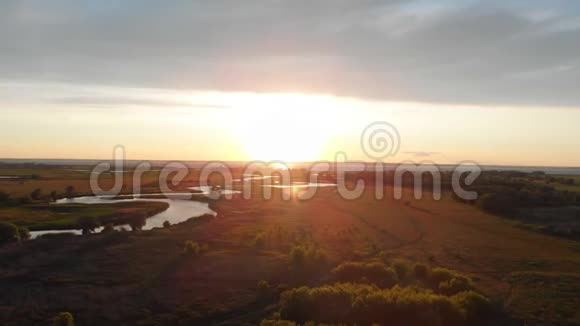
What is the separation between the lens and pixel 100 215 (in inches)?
2131

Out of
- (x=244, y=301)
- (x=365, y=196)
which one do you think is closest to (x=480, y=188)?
(x=365, y=196)

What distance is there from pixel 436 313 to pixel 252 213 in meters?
40.2

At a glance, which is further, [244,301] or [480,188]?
[480,188]

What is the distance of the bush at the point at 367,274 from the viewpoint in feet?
84.1

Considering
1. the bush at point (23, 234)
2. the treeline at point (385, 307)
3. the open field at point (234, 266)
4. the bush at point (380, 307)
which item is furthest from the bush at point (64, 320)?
the bush at point (23, 234)

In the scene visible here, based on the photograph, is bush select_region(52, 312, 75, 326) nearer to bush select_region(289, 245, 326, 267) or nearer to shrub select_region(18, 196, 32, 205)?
bush select_region(289, 245, 326, 267)

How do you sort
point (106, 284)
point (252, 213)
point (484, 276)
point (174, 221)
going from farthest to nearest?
point (252, 213)
point (174, 221)
point (484, 276)
point (106, 284)

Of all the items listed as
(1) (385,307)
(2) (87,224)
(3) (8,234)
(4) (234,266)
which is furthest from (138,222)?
(1) (385,307)

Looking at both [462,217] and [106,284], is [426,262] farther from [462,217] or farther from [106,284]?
[462,217]

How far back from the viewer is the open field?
22594 millimetres

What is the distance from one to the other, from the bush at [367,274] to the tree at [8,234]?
2623 cm

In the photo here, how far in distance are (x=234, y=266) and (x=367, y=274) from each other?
8.65 m

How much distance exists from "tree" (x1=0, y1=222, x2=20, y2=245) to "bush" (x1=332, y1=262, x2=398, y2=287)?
26.2 metres

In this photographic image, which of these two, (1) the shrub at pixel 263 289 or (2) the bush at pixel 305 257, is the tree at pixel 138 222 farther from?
(1) the shrub at pixel 263 289
